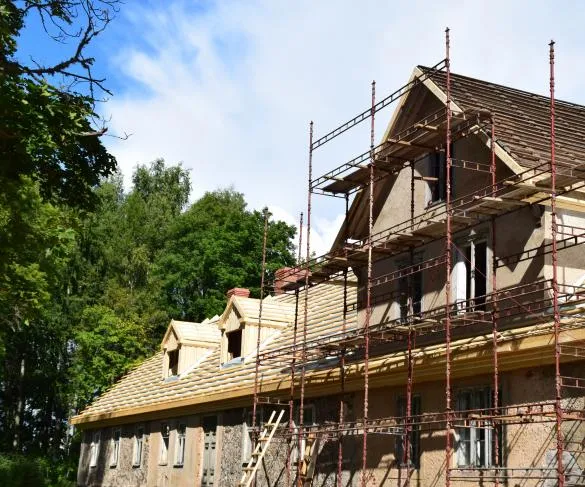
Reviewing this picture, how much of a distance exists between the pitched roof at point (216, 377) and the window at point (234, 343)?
25.4 inches

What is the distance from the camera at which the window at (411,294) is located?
21203 millimetres

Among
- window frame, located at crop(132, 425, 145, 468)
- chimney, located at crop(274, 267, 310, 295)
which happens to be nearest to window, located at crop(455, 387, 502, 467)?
chimney, located at crop(274, 267, 310, 295)

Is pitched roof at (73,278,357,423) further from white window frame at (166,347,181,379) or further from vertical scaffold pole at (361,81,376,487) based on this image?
vertical scaffold pole at (361,81,376,487)

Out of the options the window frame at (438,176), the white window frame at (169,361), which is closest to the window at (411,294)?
the window frame at (438,176)

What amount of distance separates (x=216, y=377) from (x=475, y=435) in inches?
500

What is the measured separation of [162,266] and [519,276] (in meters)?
39.2

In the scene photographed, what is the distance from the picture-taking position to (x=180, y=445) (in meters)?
30.3

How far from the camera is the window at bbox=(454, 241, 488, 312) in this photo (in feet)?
63.1

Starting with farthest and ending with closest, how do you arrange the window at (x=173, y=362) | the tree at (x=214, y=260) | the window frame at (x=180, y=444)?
the tree at (x=214, y=260) < the window at (x=173, y=362) < the window frame at (x=180, y=444)

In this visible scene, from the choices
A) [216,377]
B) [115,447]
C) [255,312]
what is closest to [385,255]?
[255,312]

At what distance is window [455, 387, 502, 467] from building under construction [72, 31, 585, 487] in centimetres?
4

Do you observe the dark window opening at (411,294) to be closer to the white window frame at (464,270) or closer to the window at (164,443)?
the white window frame at (464,270)

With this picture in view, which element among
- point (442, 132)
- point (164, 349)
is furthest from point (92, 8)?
point (164, 349)

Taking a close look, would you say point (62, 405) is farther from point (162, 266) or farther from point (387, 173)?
point (387, 173)
